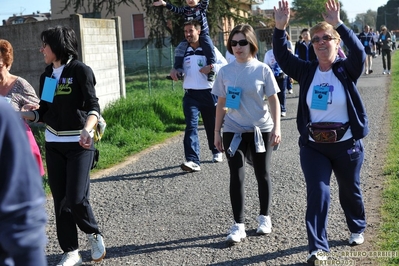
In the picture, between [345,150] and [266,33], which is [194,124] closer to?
[345,150]

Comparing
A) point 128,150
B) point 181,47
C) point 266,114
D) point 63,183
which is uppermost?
point 181,47

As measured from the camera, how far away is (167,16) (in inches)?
763

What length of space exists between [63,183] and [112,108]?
8155 millimetres

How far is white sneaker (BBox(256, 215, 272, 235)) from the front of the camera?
5603 millimetres

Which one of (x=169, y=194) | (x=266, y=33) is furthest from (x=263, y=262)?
(x=266, y=33)

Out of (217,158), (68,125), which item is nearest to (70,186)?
(68,125)

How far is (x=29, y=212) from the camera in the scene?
6.42 ft

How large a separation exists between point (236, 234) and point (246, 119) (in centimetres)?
97

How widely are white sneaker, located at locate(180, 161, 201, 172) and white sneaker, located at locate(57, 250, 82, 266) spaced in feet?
11.3

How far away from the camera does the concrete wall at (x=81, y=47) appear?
41.6ft

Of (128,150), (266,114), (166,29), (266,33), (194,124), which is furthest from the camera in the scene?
(266,33)

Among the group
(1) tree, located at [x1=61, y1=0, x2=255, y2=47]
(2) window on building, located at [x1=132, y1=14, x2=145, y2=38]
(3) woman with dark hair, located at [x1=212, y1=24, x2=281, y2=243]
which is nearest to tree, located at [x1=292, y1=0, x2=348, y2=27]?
(2) window on building, located at [x1=132, y1=14, x2=145, y2=38]

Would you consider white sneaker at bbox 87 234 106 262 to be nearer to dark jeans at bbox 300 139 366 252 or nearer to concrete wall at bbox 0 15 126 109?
dark jeans at bbox 300 139 366 252

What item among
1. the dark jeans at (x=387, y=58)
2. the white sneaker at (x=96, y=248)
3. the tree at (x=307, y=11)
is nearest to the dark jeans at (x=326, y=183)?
the white sneaker at (x=96, y=248)
